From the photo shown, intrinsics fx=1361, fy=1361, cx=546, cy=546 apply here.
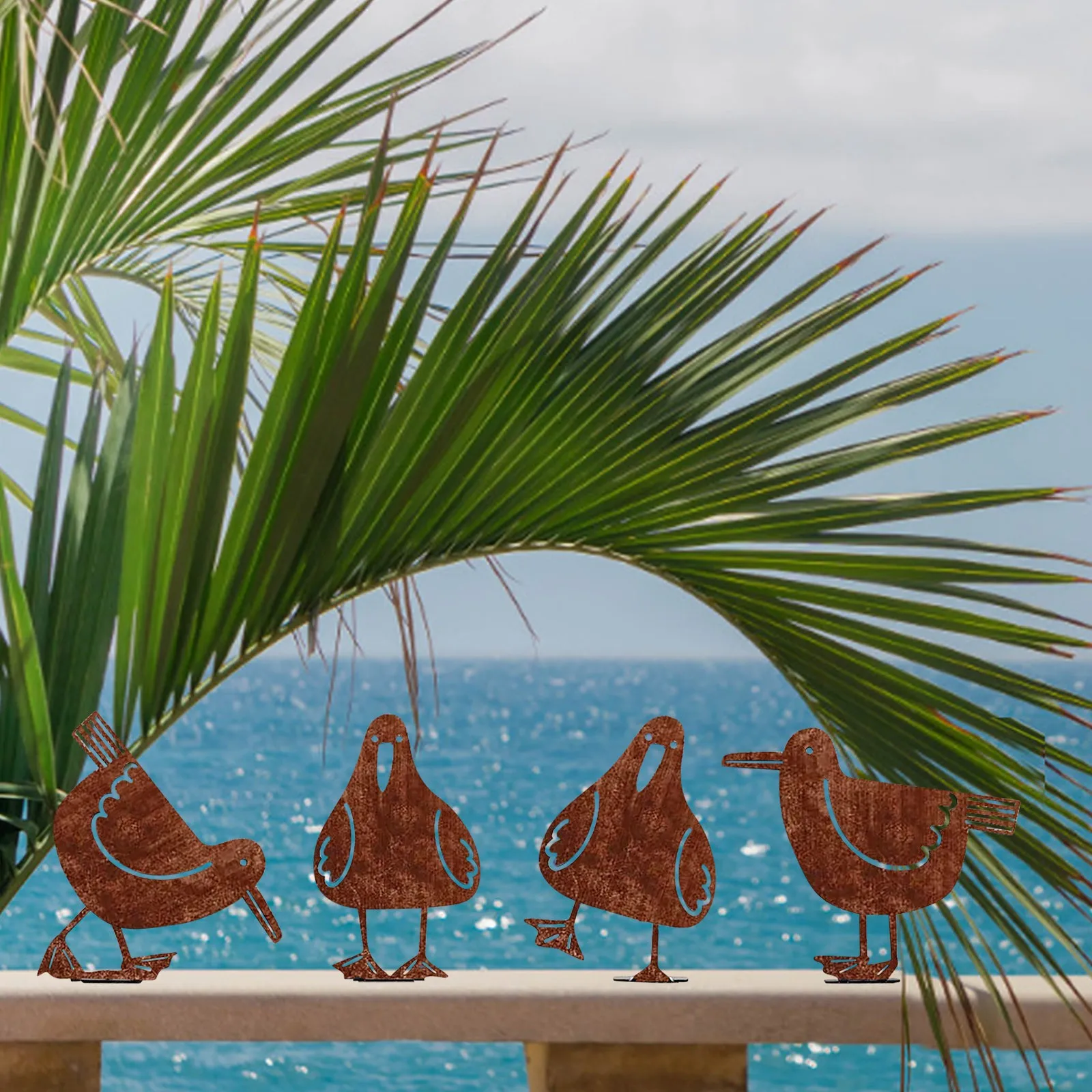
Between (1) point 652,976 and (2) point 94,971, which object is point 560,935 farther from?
(2) point 94,971

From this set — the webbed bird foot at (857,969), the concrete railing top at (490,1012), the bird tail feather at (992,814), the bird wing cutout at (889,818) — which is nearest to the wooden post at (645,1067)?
the concrete railing top at (490,1012)

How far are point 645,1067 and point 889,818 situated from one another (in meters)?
0.39

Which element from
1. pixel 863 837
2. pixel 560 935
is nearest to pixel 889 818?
pixel 863 837

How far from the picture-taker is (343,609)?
4.42 ft

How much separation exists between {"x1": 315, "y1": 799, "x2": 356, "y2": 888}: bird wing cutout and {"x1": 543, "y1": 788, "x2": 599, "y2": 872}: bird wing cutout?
214 millimetres

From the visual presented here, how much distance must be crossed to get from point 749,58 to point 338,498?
36.7 metres

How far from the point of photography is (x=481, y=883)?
13602mm

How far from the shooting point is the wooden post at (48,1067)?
1477mm

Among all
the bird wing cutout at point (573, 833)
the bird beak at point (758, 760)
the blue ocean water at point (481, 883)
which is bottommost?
the blue ocean water at point (481, 883)

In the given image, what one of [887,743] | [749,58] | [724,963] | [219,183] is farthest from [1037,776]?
[749,58]

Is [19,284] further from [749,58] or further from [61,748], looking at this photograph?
[749,58]

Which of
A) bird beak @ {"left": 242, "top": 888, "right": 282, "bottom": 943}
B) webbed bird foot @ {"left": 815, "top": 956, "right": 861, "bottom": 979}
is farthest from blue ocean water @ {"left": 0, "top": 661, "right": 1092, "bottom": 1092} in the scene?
bird beak @ {"left": 242, "top": 888, "right": 282, "bottom": 943}

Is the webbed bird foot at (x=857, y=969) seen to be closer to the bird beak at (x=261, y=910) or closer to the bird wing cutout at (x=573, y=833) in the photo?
the bird wing cutout at (x=573, y=833)

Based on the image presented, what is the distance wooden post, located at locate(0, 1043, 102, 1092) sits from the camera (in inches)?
58.1
